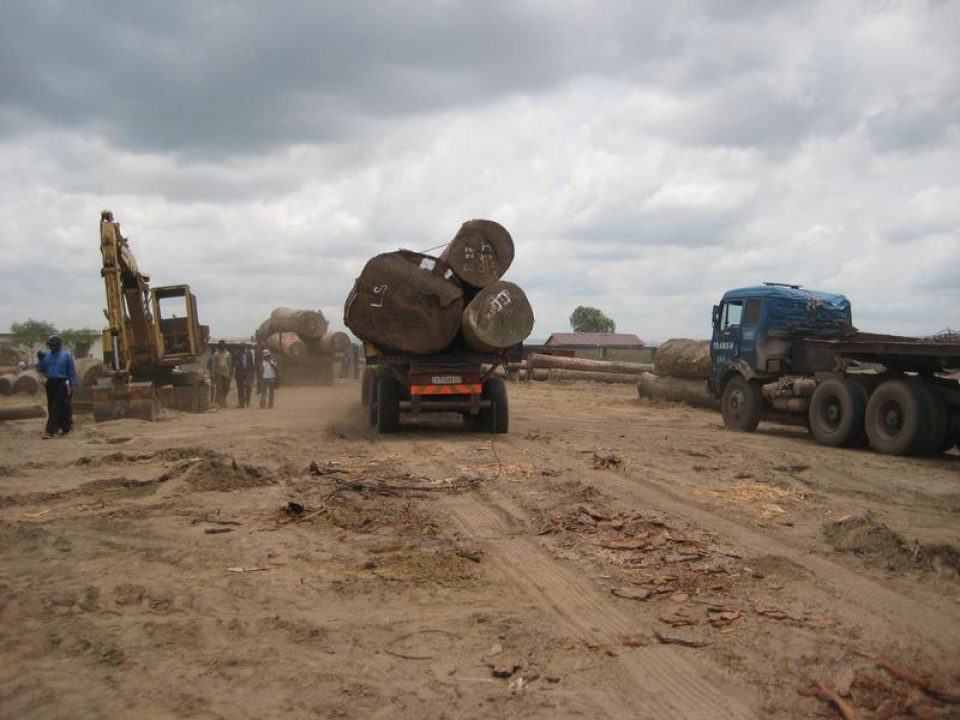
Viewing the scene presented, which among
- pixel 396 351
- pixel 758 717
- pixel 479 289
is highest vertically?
pixel 479 289

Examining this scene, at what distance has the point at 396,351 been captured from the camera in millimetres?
14039

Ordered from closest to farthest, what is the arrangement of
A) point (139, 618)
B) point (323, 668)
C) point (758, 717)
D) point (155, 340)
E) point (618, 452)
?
point (758, 717) → point (323, 668) → point (139, 618) → point (618, 452) → point (155, 340)

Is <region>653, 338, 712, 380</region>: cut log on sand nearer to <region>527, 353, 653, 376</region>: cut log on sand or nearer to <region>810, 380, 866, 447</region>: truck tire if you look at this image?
<region>810, 380, 866, 447</region>: truck tire

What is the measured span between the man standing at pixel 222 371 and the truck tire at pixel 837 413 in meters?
16.6

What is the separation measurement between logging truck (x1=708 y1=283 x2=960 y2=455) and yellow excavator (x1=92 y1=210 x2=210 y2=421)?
471 inches

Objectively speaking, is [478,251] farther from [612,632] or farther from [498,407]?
[612,632]

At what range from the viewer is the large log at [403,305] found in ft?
45.2

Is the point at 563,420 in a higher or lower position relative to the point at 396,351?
lower

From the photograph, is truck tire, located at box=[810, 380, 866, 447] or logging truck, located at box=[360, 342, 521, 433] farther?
logging truck, located at box=[360, 342, 521, 433]

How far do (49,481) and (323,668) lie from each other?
22.5 ft

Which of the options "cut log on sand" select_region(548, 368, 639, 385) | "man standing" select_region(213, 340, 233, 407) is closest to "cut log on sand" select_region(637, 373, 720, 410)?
"cut log on sand" select_region(548, 368, 639, 385)

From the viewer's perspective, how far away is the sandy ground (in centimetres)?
412

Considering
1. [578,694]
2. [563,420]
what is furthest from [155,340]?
[578,694]

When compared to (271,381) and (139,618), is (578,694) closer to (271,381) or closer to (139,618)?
(139,618)
